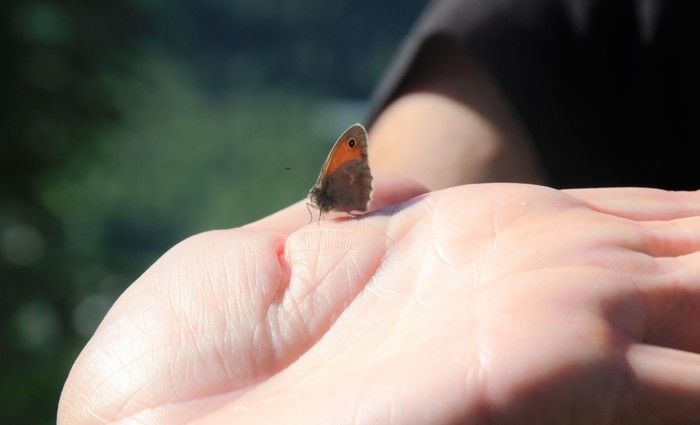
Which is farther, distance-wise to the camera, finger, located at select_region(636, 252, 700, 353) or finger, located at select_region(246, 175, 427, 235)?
finger, located at select_region(246, 175, 427, 235)

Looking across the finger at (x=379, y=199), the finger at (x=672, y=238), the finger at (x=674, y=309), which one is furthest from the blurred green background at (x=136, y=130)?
the finger at (x=674, y=309)

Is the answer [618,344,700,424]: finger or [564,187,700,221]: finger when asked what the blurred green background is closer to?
[564,187,700,221]: finger

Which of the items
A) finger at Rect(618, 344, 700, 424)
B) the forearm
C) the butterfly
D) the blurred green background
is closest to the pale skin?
finger at Rect(618, 344, 700, 424)

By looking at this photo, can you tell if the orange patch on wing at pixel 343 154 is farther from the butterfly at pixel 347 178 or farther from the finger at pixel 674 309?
the finger at pixel 674 309

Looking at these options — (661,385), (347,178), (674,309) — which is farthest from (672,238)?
(347,178)

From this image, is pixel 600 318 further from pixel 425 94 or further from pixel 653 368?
pixel 425 94
